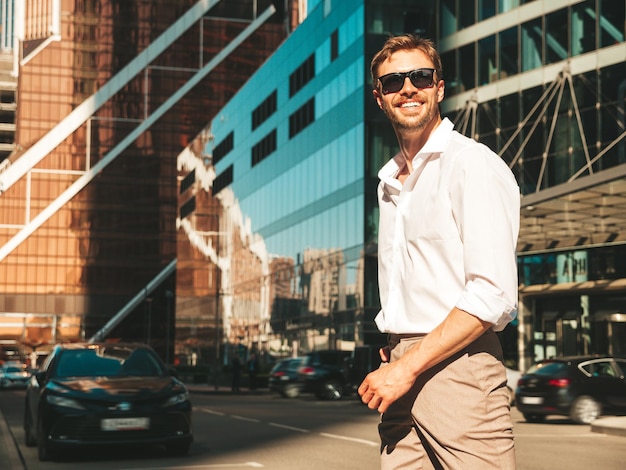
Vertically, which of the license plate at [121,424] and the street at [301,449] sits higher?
the license plate at [121,424]

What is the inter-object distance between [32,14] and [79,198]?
22757 mm

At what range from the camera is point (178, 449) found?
1329cm

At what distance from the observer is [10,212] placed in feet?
405

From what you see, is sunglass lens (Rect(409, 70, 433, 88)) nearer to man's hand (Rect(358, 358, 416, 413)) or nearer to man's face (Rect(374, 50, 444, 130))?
man's face (Rect(374, 50, 444, 130))

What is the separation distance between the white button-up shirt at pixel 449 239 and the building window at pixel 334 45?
1891 inches

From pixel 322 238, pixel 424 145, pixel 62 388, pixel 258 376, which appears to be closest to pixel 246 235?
pixel 322 238

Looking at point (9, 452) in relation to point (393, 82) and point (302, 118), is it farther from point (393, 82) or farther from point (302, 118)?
point (302, 118)

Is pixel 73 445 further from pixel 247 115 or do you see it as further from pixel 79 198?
pixel 79 198

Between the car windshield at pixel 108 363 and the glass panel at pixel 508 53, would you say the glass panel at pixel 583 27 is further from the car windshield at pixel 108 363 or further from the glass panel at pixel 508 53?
the car windshield at pixel 108 363

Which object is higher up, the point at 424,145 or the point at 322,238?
the point at 322,238

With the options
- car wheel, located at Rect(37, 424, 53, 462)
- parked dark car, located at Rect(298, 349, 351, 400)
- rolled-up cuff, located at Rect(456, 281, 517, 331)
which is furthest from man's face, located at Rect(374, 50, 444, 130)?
parked dark car, located at Rect(298, 349, 351, 400)

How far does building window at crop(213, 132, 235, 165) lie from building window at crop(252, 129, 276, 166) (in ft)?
21.1

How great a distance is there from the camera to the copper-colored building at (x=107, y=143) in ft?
405

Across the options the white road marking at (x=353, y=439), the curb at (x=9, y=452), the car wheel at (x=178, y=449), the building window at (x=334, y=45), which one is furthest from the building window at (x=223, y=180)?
the car wheel at (x=178, y=449)
